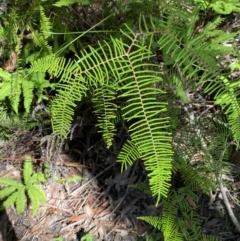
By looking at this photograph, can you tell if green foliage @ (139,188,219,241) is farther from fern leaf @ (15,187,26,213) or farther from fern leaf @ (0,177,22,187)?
fern leaf @ (0,177,22,187)

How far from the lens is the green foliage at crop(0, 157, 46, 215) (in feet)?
9.56

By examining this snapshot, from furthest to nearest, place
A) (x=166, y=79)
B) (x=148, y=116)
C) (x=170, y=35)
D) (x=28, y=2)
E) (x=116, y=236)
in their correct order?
1. (x=116, y=236)
2. (x=28, y=2)
3. (x=166, y=79)
4. (x=170, y=35)
5. (x=148, y=116)

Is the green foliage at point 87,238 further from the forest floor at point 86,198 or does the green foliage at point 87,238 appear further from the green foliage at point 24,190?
the green foliage at point 24,190

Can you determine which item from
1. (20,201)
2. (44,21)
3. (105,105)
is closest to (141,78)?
(105,105)

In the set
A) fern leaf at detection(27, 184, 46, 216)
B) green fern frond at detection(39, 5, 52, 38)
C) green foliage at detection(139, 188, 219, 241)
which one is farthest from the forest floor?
green fern frond at detection(39, 5, 52, 38)

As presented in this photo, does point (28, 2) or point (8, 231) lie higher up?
point (28, 2)

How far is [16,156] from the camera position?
325 cm

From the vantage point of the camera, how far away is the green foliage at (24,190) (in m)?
2.91

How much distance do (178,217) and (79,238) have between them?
0.79 meters

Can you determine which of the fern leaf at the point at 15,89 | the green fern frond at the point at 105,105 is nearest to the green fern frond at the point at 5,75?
the fern leaf at the point at 15,89

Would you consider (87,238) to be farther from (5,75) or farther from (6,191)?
(5,75)

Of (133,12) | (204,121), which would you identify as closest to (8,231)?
(204,121)

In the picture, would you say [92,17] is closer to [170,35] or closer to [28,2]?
[28,2]

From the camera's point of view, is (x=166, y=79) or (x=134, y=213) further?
(x=134, y=213)
